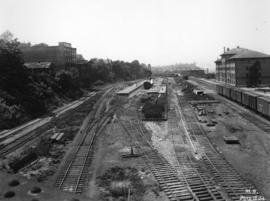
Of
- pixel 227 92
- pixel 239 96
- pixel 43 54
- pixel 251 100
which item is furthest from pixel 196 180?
pixel 43 54

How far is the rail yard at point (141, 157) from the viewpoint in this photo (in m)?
15.6

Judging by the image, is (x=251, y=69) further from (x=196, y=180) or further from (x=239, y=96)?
(x=196, y=180)

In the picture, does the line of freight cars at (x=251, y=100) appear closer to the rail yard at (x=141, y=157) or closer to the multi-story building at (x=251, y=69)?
the rail yard at (x=141, y=157)

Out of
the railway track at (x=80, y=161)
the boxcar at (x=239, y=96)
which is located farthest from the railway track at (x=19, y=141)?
the boxcar at (x=239, y=96)

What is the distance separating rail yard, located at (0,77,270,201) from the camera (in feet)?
51.0

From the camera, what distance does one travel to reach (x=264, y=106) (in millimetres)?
33625

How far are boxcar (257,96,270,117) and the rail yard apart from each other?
101cm

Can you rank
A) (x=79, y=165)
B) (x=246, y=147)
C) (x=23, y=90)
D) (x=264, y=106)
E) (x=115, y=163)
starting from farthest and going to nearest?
1. (x=23, y=90)
2. (x=264, y=106)
3. (x=246, y=147)
4. (x=115, y=163)
5. (x=79, y=165)

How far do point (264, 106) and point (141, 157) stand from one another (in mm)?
19700

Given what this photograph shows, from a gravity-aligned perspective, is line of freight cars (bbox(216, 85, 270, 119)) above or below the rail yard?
above

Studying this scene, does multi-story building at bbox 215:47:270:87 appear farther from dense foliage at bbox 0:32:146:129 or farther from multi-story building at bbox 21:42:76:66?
multi-story building at bbox 21:42:76:66

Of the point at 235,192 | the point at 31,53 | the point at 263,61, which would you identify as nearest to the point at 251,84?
the point at 263,61

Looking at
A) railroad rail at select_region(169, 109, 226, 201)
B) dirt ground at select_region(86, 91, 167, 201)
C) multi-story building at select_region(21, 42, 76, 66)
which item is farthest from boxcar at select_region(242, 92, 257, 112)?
multi-story building at select_region(21, 42, 76, 66)

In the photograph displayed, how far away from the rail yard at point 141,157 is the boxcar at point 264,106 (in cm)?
101
